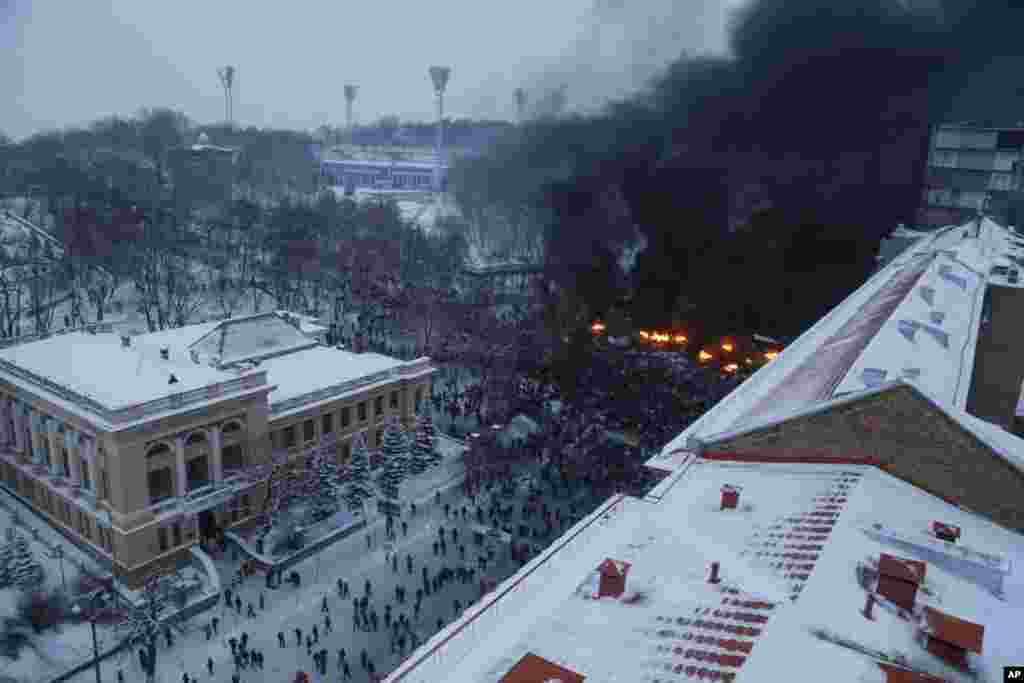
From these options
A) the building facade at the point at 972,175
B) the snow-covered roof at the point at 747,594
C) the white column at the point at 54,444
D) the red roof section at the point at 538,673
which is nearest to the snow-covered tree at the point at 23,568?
the white column at the point at 54,444

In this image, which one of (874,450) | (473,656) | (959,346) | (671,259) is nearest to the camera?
(473,656)

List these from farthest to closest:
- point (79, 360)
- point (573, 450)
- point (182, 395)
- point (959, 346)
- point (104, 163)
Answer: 1. point (104, 163)
2. point (573, 450)
3. point (79, 360)
4. point (182, 395)
5. point (959, 346)

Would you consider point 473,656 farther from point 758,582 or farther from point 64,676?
point 64,676

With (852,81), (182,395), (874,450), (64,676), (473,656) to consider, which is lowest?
(64,676)

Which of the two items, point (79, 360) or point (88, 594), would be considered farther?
point (79, 360)

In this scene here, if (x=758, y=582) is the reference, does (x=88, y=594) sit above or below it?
below

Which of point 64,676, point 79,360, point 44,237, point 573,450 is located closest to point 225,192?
point 44,237

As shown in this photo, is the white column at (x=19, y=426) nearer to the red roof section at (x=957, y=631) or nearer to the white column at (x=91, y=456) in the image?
the white column at (x=91, y=456)
